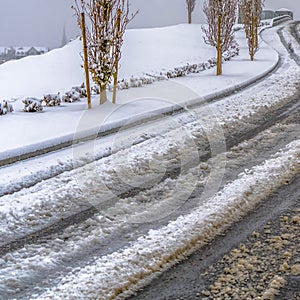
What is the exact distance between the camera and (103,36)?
39.2ft

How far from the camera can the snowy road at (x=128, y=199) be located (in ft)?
13.1

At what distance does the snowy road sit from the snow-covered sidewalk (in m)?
0.49

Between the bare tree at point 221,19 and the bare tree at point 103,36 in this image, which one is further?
the bare tree at point 221,19

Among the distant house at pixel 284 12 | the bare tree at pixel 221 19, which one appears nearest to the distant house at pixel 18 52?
A: the bare tree at pixel 221 19

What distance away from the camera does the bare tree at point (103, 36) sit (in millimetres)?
11711

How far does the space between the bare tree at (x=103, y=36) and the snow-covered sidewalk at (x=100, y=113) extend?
34.1 inches

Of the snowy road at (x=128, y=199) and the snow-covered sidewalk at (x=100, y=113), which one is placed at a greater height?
the snowy road at (x=128, y=199)

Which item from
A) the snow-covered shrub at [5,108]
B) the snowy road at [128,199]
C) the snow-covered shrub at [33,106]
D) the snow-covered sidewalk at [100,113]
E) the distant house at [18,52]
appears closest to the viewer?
the snowy road at [128,199]

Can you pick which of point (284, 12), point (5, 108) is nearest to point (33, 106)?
point (5, 108)

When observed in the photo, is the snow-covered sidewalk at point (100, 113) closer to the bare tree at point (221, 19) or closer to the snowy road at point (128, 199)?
the snowy road at point (128, 199)

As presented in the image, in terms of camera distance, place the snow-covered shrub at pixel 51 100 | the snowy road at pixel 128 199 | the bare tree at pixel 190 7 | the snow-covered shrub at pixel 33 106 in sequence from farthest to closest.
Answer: the bare tree at pixel 190 7 → the snow-covered shrub at pixel 51 100 → the snow-covered shrub at pixel 33 106 → the snowy road at pixel 128 199

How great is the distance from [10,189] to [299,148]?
4.49 meters

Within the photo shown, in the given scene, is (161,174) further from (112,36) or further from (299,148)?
(112,36)

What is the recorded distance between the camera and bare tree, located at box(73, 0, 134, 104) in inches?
461
